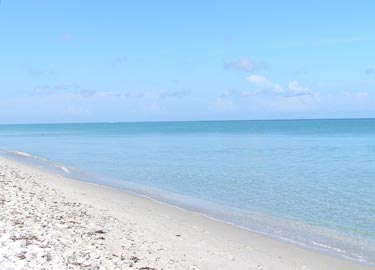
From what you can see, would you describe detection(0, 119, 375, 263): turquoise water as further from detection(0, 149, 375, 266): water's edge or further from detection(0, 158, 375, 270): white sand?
detection(0, 158, 375, 270): white sand

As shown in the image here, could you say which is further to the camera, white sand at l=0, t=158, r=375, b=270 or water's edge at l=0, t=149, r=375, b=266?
water's edge at l=0, t=149, r=375, b=266

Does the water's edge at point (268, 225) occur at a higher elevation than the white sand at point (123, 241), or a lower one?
lower

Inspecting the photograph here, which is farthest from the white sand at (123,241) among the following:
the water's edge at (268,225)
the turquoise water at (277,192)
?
the turquoise water at (277,192)

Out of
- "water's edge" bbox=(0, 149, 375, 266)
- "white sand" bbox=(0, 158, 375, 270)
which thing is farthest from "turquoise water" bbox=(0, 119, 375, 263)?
"white sand" bbox=(0, 158, 375, 270)

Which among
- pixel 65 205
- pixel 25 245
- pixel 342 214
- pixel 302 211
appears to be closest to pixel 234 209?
pixel 302 211

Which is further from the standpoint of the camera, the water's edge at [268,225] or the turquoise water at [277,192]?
the turquoise water at [277,192]

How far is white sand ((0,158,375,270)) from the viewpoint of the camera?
8.31 meters

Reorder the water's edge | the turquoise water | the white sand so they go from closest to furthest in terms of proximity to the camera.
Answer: the white sand, the water's edge, the turquoise water

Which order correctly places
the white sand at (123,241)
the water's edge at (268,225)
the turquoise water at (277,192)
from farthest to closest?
the turquoise water at (277,192)
the water's edge at (268,225)
the white sand at (123,241)

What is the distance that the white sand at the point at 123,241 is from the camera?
27.3 ft

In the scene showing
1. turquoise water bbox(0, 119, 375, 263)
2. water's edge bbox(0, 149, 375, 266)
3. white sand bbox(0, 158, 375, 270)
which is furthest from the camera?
turquoise water bbox(0, 119, 375, 263)

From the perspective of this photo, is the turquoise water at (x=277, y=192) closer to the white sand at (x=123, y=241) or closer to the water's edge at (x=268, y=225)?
the water's edge at (x=268, y=225)

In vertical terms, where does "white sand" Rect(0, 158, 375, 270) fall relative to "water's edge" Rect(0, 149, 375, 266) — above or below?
above

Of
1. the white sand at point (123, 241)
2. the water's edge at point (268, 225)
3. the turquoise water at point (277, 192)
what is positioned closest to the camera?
the white sand at point (123, 241)
